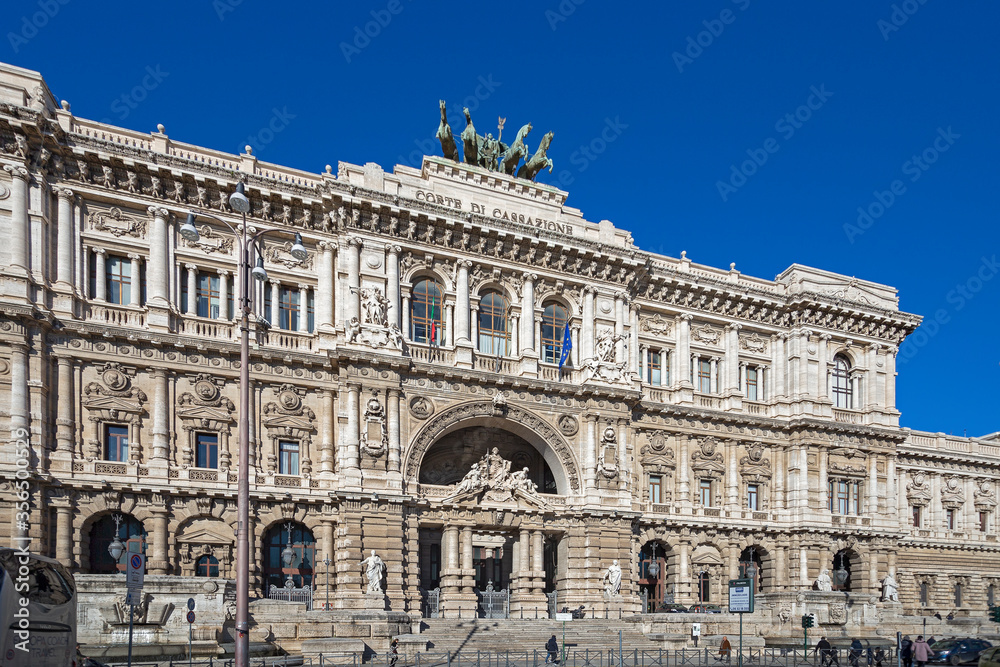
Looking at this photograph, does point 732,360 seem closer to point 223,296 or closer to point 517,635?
point 517,635

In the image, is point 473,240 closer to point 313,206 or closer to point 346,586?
point 313,206

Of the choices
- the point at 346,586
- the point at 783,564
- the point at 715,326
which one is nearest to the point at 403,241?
the point at 346,586

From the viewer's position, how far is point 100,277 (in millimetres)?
31641

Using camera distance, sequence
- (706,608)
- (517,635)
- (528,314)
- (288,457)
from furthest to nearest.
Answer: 1. (706,608)
2. (528,314)
3. (288,457)
4. (517,635)

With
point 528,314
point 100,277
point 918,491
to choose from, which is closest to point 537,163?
point 528,314

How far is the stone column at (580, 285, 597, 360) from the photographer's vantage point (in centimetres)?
3925

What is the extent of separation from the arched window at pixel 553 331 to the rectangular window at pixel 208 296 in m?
15.4

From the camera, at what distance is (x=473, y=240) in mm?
37750

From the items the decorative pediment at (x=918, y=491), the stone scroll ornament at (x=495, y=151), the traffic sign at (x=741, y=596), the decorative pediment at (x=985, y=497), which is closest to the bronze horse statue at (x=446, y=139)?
the stone scroll ornament at (x=495, y=151)

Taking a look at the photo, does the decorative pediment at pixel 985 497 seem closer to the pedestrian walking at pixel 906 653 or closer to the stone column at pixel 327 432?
the pedestrian walking at pixel 906 653

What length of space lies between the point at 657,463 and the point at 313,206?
70.4 ft

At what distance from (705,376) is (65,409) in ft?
103

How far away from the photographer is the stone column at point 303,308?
35125 millimetres

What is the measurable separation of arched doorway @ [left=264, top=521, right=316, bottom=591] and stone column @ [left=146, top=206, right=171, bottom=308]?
10439mm
